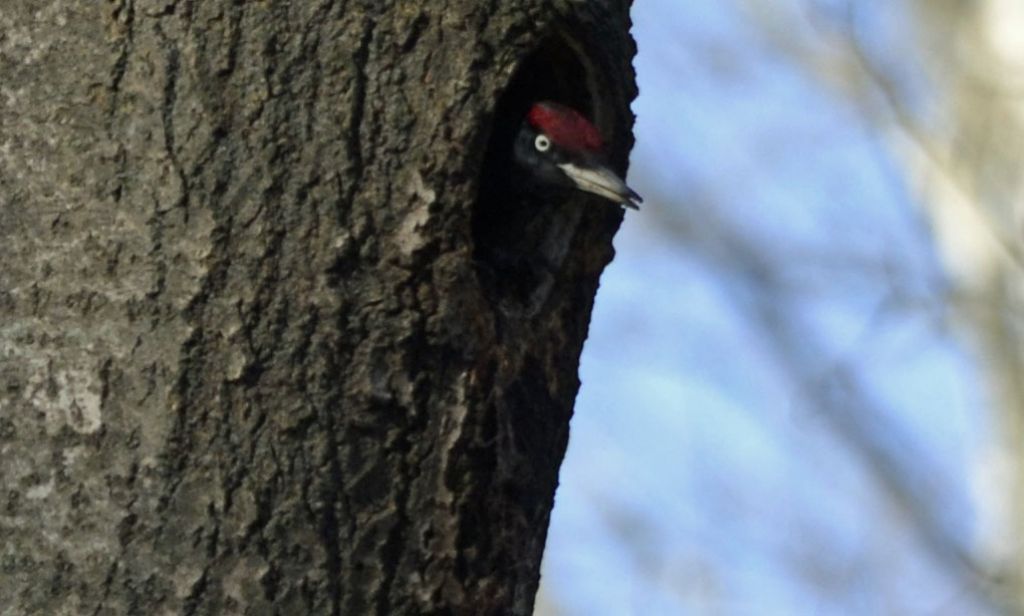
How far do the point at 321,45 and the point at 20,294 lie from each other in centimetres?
48

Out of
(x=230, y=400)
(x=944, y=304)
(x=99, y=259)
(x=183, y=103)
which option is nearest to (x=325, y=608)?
Result: (x=230, y=400)

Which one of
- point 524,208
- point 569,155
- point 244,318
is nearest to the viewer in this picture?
point 244,318

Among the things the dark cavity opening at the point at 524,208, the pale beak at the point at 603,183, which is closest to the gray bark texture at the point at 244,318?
the dark cavity opening at the point at 524,208

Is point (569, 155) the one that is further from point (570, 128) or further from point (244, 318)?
point (244, 318)

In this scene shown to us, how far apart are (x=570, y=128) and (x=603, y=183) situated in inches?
4.4

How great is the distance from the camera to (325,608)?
6.94 ft

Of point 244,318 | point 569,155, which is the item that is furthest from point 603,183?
point 244,318

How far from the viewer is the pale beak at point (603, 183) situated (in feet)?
8.81

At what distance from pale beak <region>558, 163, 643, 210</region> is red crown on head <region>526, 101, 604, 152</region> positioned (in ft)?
0.12

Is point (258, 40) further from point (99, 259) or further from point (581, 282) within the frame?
point (581, 282)

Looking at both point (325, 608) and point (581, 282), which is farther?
point (581, 282)

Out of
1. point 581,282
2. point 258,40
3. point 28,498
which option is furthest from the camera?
point 581,282

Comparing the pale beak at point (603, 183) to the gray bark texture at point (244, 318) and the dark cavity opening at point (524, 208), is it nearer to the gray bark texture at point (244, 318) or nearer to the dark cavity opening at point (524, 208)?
the dark cavity opening at point (524, 208)

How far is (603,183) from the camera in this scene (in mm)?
2711
